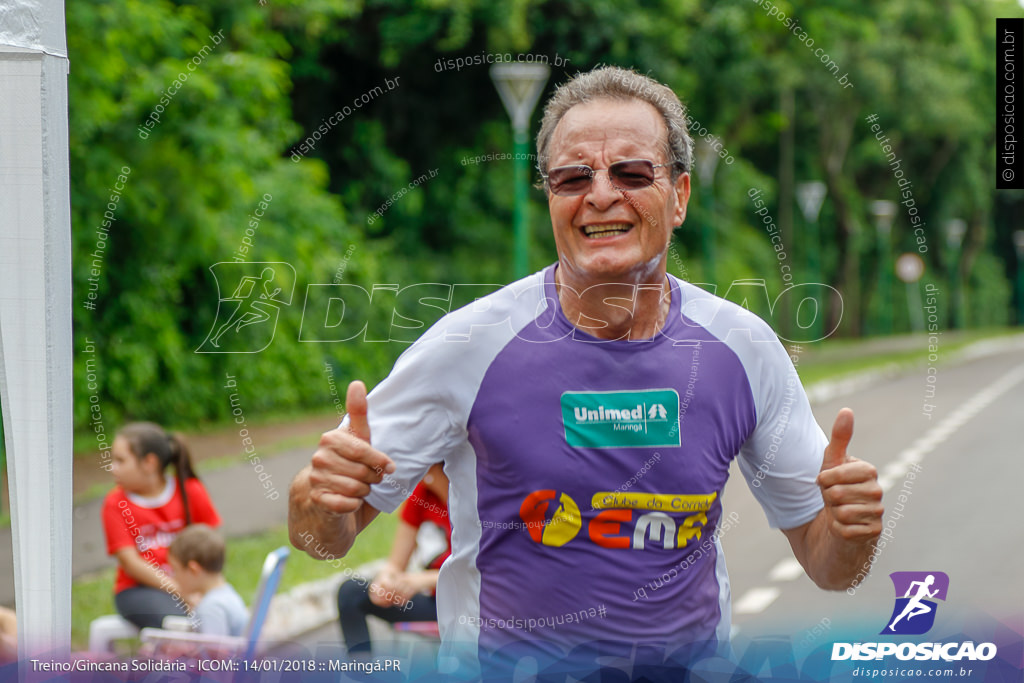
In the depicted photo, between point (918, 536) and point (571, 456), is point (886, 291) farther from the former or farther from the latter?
point (571, 456)

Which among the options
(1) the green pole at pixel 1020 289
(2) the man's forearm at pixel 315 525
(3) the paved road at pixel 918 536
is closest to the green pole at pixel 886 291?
(1) the green pole at pixel 1020 289

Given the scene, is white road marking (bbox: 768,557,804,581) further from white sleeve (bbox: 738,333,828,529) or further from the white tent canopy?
the white tent canopy

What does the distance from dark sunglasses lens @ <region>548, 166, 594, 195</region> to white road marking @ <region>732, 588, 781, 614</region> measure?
4.39 metres

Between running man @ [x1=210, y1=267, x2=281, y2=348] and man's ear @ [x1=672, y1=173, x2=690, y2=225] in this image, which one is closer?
man's ear @ [x1=672, y1=173, x2=690, y2=225]

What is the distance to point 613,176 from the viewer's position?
2.13 metres

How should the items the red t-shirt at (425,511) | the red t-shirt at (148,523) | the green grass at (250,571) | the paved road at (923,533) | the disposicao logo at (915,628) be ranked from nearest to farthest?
the disposicao logo at (915,628)
the paved road at (923,533)
the red t-shirt at (425,511)
the red t-shirt at (148,523)
the green grass at (250,571)

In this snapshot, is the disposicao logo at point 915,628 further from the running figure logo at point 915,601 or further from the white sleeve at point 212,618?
the white sleeve at point 212,618

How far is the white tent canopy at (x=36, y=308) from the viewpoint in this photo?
6.26ft

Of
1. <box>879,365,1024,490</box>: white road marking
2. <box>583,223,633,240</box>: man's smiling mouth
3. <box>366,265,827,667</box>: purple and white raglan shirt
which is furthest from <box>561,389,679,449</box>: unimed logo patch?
<box>879,365,1024,490</box>: white road marking

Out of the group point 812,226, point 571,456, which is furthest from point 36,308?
point 812,226

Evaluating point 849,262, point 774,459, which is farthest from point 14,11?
point 849,262

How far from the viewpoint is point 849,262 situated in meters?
32.4

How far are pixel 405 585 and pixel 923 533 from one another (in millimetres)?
5075

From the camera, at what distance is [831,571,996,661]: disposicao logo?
2012mm
